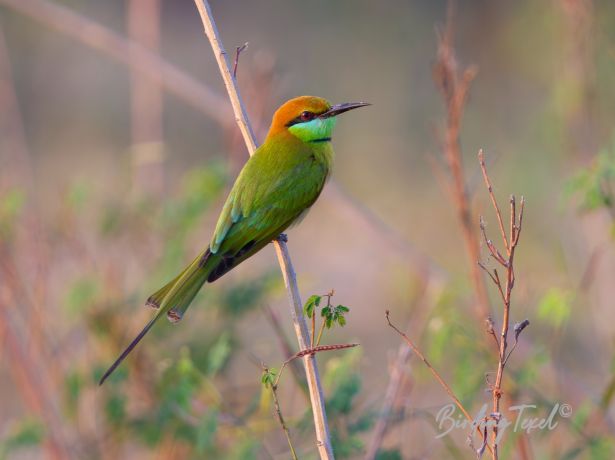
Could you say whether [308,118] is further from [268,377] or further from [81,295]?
[268,377]

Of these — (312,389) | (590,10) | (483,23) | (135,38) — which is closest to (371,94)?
(483,23)

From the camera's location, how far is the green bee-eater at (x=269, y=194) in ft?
7.88

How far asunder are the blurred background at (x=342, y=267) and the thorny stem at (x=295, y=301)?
0.45 ft

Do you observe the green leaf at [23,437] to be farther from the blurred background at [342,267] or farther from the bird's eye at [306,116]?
the bird's eye at [306,116]

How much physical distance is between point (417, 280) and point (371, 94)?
462cm

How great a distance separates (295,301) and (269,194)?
0.64 m

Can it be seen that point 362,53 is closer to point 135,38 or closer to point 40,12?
point 135,38

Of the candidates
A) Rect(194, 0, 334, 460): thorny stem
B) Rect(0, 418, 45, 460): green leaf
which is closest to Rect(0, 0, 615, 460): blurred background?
Rect(0, 418, 45, 460): green leaf

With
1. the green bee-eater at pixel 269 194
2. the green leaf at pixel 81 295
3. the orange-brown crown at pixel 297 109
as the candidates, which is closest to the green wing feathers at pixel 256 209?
the green bee-eater at pixel 269 194

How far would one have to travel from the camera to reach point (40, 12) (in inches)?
132

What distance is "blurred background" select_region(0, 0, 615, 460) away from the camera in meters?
2.54

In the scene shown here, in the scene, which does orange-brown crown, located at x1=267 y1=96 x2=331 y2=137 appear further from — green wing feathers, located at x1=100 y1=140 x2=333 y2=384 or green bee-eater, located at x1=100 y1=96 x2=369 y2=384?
green wing feathers, located at x1=100 y1=140 x2=333 y2=384

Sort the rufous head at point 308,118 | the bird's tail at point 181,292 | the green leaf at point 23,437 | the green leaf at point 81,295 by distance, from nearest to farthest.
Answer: the bird's tail at point 181,292 < the green leaf at point 23,437 < the rufous head at point 308,118 < the green leaf at point 81,295

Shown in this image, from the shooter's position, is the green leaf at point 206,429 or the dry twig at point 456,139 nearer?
the green leaf at point 206,429
